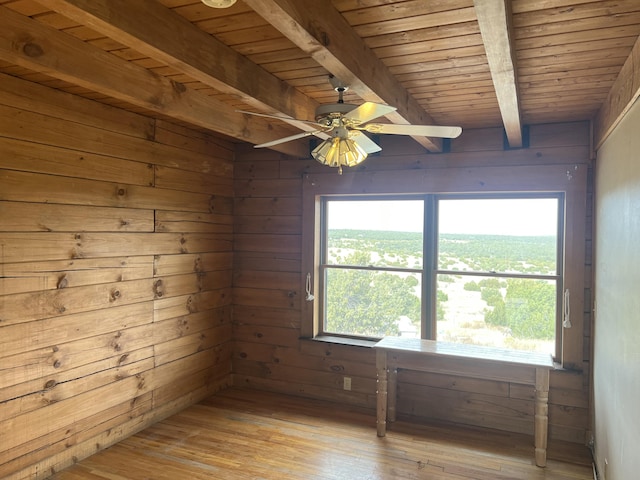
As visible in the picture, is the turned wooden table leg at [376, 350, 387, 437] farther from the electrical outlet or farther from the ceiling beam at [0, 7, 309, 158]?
the ceiling beam at [0, 7, 309, 158]

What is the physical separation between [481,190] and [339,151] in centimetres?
177

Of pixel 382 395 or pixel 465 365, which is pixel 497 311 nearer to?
pixel 465 365

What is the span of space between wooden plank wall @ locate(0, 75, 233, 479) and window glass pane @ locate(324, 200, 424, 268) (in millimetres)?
1117

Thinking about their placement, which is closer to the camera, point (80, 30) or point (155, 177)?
point (80, 30)

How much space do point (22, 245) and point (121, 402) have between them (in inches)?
55.6

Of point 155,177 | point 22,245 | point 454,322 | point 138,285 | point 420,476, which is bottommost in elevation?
point 420,476

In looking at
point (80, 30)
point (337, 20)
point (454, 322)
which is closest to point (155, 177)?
point (80, 30)

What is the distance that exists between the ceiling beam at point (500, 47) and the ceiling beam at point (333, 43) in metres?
0.53

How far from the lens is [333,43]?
1.78 metres

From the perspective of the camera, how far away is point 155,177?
3.62 m

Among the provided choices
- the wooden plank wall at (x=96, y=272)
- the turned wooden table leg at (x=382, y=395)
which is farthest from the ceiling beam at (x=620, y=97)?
the wooden plank wall at (x=96, y=272)

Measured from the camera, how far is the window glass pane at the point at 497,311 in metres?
3.62

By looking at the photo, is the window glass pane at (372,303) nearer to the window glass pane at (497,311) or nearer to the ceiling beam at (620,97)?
the window glass pane at (497,311)

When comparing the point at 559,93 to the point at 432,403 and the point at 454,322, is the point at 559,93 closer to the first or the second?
the point at 454,322
